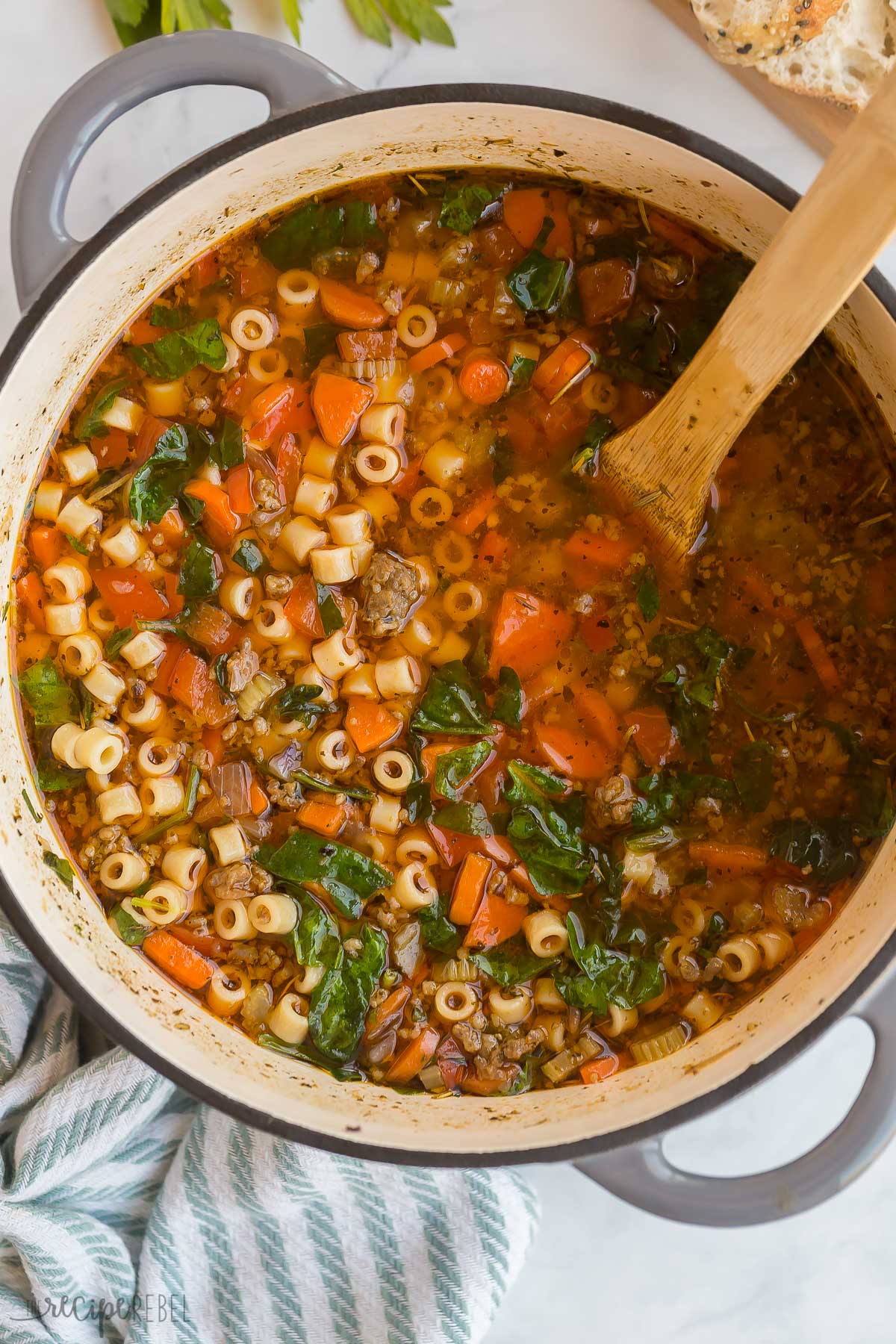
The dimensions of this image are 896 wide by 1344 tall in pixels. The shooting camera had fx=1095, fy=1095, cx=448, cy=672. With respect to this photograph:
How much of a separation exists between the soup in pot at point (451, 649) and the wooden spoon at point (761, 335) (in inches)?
4.8

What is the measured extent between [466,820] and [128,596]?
896 millimetres

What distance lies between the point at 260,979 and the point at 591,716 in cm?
94

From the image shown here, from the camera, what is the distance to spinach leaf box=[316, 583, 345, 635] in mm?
2430

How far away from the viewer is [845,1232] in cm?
274

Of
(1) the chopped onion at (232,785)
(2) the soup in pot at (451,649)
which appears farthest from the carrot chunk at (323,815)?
(1) the chopped onion at (232,785)

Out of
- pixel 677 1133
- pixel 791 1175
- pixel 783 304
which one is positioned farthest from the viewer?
pixel 677 1133

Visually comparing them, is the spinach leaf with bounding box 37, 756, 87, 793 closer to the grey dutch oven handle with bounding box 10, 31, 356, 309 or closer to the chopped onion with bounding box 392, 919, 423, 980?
the chopped onion with bounding box 392, 919, 423, 980

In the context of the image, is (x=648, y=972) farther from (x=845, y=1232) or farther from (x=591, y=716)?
(x=845, y=1232)

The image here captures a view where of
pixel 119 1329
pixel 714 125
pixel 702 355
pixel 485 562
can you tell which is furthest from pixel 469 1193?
pixel 714 125

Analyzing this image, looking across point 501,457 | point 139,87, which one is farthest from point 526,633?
point 139,87

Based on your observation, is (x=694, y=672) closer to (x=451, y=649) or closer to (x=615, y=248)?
(x=451, y=649)

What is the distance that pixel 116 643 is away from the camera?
95.2 inches

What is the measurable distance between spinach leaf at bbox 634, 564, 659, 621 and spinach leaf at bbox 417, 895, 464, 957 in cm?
79

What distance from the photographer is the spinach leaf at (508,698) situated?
2404 mm
